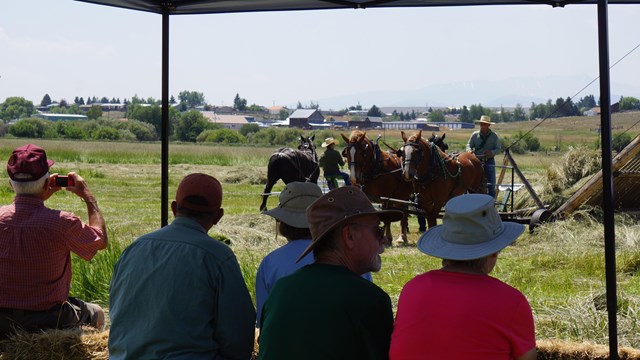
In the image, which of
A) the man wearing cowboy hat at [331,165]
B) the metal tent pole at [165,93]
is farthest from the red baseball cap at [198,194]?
the man wearing cowboy hat at [331,165]

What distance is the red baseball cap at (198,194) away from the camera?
3.80 meters

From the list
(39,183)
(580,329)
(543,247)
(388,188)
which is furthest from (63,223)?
(388,188)

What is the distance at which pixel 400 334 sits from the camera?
3.07 metres

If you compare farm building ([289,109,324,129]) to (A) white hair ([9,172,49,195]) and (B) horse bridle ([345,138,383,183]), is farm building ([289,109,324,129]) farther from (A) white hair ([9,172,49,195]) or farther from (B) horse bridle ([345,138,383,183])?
(A) white hair ([9,172,49,195])

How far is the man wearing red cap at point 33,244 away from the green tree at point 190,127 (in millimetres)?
78568

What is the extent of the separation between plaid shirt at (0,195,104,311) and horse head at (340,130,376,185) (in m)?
9.50

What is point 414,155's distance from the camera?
1378 cm

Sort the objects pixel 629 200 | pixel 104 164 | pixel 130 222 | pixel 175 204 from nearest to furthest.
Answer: pixel 175 204, pixel 629 200, pixel 130 222, pixel 104 164

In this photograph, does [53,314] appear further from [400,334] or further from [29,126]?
[29,126]

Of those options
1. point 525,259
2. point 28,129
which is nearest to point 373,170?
point 525,259

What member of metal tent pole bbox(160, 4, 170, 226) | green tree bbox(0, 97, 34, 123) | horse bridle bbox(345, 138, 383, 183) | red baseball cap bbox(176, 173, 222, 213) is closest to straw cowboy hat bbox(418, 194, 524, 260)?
red baseball cap bbox(176, 173, 222, 213)

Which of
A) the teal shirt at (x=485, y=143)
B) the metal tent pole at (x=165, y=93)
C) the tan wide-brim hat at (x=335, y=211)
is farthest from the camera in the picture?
the teal shirt at (x=485, y=143)

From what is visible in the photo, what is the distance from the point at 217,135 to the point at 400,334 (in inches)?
2875

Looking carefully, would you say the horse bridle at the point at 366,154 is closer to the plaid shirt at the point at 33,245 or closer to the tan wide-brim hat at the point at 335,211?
the plaid shirt at the point at 33,245
